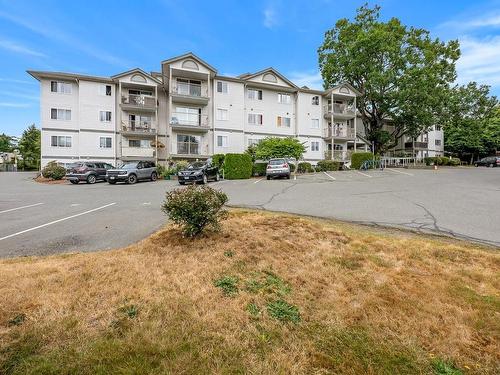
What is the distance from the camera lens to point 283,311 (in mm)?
3256

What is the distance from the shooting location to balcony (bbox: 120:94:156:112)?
29844mm

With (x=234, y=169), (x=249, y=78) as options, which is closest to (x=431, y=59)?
(x=249, y=78)

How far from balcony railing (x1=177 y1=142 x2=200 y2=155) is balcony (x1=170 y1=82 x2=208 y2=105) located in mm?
4762

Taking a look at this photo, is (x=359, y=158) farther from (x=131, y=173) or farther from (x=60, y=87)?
(x=60, y=87)

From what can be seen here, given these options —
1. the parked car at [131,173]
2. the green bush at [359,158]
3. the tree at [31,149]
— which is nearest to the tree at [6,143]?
the tree at [31,149]

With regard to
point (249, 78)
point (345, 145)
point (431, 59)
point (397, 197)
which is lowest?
point (397, 197)

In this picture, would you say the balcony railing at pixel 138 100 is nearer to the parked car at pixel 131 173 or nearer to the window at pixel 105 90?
the window at pixel 105 90

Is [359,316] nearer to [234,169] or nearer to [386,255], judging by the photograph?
[386,255]

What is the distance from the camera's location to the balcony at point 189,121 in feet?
99.5

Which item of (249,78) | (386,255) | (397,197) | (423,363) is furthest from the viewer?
(249,78)

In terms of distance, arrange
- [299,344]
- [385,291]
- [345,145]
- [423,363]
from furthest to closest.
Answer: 1. [345,145]
2. [385,291]
3. [299,344]
4. [423,363]

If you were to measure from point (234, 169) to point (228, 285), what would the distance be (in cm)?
2216

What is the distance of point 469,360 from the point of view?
8.29 ft

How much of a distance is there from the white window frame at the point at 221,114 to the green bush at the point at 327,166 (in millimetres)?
12283
